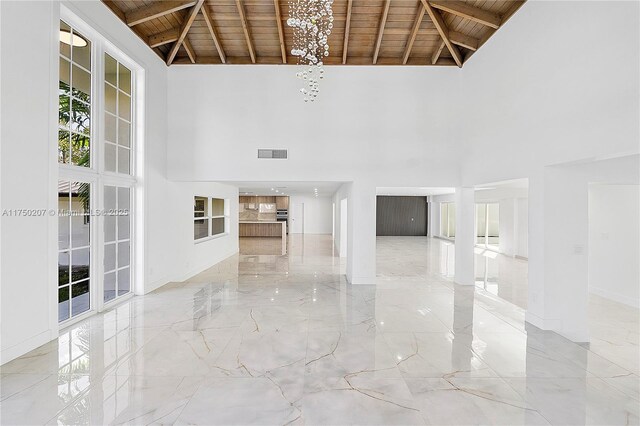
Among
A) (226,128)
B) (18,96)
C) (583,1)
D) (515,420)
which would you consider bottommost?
(515,420)

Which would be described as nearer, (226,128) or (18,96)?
(18,96)

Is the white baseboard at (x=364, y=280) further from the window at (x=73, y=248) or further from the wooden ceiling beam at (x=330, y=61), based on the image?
the window at (x=73, y=248)

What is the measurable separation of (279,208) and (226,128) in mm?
11862

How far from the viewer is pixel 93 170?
488 centimetres

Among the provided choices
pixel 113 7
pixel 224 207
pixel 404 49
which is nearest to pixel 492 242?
pixel 404 49

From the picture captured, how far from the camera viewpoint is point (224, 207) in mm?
9984

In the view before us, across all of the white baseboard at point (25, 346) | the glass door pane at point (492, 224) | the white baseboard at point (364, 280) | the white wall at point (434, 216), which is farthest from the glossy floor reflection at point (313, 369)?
the white wall at point (434, 216)

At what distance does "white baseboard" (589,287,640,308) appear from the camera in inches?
223

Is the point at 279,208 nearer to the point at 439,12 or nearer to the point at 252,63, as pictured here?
the point at 252,63

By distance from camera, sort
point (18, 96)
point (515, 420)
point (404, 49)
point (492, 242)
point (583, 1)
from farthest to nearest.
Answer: point (492, 242), point (404, 49), point (583, 1), point (18, 96), point (515, 420)

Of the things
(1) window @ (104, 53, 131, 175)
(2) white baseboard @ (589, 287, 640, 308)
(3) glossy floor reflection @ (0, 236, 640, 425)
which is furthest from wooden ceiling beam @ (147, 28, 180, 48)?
(2) white baseboard @ (589, 287, 640, 308)

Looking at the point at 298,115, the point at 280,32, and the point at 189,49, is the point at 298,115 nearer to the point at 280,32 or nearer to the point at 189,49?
the point at 280,32

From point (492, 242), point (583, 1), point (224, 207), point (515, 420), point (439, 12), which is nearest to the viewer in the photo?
point (515, 420)

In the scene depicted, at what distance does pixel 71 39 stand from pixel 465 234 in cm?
736
